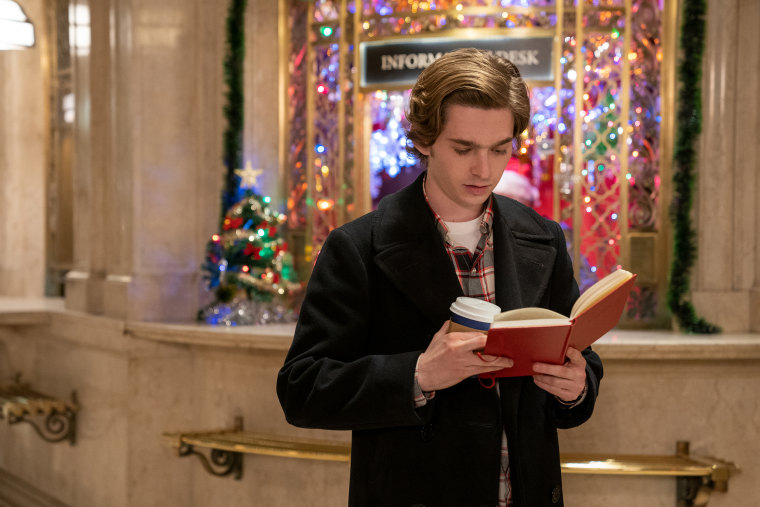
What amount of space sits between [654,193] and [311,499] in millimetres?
2716

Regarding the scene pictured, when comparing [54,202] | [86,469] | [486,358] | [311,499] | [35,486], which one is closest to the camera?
[486,358]

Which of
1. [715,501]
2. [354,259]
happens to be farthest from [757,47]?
[354,259]

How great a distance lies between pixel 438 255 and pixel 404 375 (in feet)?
0.92

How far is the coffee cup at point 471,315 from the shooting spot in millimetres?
1729

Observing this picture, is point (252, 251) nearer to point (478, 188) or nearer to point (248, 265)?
point (248, 265)

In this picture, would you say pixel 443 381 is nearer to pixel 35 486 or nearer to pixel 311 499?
pixel 311 499

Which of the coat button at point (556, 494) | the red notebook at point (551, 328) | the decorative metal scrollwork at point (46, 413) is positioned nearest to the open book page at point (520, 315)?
the red notebook at point (551, 328)

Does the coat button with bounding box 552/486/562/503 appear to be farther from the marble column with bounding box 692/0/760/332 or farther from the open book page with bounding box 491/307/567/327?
the marble column with bounding box 692/0/760/332

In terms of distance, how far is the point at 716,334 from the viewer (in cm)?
497

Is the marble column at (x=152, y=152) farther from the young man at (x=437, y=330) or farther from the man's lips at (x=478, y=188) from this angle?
the man's lips at (x=478, y=188)

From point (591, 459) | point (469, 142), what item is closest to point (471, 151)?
point (469, 142)

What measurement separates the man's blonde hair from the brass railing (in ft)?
8.72

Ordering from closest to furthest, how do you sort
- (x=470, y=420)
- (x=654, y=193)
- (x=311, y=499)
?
(x=470, y=420)
(x=311, y=499)
(x=654, y=193)

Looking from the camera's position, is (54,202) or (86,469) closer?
(86,469)
